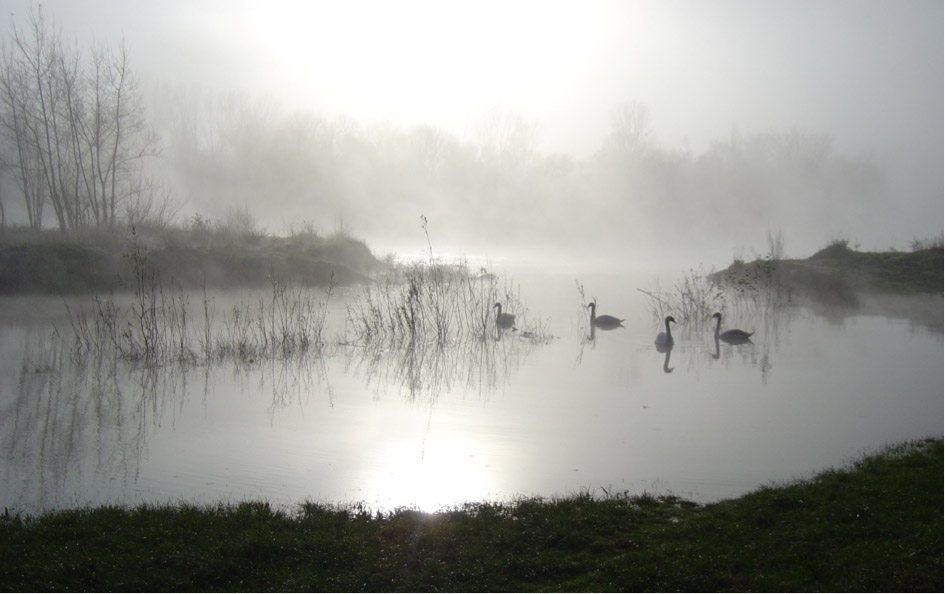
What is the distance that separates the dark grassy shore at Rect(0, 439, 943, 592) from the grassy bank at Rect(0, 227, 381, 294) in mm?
12464

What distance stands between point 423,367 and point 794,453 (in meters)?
5.78

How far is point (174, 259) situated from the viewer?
20469mm

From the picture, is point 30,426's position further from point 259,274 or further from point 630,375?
point 259,274

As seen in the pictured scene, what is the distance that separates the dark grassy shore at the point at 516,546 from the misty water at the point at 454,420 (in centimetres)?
58

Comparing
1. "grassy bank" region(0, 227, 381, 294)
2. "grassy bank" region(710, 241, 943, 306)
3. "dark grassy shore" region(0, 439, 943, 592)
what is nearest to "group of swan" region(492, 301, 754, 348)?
"grassy bank" region(0, 227, 381, 294)

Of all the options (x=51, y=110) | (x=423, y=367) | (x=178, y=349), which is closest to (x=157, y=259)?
(x=51, y=110)

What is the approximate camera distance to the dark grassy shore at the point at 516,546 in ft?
11.3

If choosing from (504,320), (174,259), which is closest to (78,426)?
(504,320)

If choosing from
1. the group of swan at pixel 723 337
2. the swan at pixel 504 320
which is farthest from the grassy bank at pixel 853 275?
the swan at pixel 504 320

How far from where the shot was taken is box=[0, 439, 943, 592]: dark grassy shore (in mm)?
3434

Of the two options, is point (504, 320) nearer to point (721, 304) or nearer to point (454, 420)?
point (721, 304)

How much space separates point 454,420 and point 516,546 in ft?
12.1

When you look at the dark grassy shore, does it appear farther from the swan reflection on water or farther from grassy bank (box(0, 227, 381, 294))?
grassy bank (box(0, 227, 381, 294))

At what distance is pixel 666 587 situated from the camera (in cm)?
336
